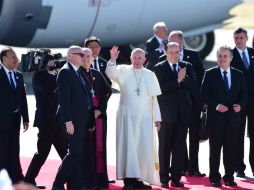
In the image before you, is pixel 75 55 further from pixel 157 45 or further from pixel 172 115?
pixel 157 45

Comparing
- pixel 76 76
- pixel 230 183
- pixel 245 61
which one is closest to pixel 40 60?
pixel 76 76

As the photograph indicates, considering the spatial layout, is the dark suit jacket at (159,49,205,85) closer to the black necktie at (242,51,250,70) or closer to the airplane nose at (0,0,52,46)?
the black necktie at (242,51,250,70)

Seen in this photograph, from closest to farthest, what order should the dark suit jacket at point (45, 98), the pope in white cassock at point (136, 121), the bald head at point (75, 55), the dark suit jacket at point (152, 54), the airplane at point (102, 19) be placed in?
the bald head at point (75, 55) < the dark suit jacket at point (45, 98) < the pope in white cassock at point (136, 121) < the dark suit jacket at point (152, 54) < the airplane at point (102, 19)

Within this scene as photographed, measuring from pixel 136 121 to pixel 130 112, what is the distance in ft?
0.40

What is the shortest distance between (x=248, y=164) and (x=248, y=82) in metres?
1.46

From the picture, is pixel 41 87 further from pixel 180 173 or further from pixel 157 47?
pixel 157 47

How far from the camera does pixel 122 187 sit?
10398 millimetres

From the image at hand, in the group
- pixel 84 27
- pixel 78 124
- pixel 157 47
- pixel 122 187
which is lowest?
pixel 122 187

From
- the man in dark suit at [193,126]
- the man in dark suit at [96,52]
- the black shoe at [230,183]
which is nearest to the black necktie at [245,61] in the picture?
the man in dark suit at [193,126]

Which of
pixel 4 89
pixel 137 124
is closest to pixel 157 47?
pixel 137 124

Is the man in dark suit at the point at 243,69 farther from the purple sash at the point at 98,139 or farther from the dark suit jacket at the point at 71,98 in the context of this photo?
the dark suit jacket at the point at 71,98

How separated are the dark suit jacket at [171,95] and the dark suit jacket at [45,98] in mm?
1342

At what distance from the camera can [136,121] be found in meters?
10.2

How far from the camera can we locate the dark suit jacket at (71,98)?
9.34 meters
